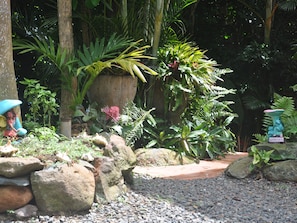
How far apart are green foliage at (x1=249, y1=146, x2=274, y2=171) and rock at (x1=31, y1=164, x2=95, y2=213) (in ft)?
8.11

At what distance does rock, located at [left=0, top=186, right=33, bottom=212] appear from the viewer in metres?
3.59

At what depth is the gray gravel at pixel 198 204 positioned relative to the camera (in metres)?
3.82

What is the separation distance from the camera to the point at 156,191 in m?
4.69

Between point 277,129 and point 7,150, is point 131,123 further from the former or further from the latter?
point 7,150

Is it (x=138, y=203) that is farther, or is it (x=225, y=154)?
(x=225, y=154)

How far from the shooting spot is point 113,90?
6.90 metres

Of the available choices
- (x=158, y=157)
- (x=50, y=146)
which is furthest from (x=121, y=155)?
(x=158, y=157)

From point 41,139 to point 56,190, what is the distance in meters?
0.97

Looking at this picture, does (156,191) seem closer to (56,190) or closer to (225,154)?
(56,190)

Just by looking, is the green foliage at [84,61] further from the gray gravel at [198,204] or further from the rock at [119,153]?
the gray gravel at [198,204]

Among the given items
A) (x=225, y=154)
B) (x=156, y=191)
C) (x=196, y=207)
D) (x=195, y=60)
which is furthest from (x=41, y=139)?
(x=225, y=154)

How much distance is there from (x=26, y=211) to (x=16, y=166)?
374 mm

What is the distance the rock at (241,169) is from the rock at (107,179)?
6.02ft

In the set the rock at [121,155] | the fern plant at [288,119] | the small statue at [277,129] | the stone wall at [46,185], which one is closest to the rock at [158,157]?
the fern plant at [288,119]
